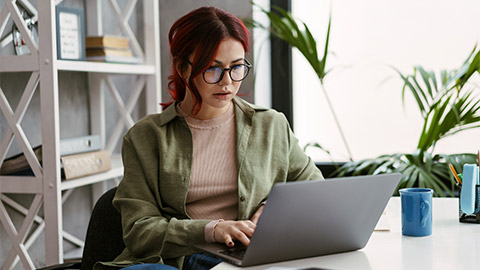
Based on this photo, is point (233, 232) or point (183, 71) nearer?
point (233, 232)

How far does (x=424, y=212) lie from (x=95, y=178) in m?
1.47

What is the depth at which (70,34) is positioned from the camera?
2.38m

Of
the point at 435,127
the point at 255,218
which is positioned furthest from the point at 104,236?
the point at 435,127

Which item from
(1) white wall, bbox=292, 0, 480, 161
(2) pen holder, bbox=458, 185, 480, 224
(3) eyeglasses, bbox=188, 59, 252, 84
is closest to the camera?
(2) pen holder, bbox=458, 185, 480, 224

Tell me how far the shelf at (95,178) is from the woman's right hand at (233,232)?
1.06 meters

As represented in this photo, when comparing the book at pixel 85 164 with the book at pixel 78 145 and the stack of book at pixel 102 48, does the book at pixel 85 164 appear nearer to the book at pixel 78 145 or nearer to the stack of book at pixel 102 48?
the book at pixel 78 145

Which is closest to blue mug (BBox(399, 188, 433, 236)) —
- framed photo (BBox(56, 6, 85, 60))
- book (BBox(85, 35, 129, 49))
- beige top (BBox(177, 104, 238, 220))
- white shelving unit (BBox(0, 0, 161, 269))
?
beige top (BBox(177, 104, 238, 220))

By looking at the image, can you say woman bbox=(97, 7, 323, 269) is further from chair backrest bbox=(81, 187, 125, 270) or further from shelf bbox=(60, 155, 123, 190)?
shelf bbox=(60, 155, 123, 190)

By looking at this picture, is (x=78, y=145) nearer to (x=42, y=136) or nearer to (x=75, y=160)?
(x=75, y=160)

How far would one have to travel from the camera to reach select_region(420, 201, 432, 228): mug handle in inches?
55.4

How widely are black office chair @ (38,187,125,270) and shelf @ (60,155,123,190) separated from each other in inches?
22.5

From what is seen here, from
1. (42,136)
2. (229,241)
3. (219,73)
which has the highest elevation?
(219,73)

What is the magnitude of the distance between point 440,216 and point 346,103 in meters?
1.43

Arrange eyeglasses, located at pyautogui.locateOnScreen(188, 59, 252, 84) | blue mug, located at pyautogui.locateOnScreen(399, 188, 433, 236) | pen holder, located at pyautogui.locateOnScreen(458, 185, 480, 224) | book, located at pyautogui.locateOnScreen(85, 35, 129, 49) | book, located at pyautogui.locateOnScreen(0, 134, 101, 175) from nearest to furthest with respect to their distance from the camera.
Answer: blue mug, located at pyautogui.locateOnScreen(399, 188, 433, 236), pen holder, located at pyautogui.locateOnScreen(458, 185, 480, 224), eyeglasses, located at pyautogui.locateOnScreen(188, 59, 252, 84), book, located at pyautogui.locateOnScreen(0, 134, 101, 175), book, located at pyautogui.locateOnScreen(85, 35, 129, 49)
